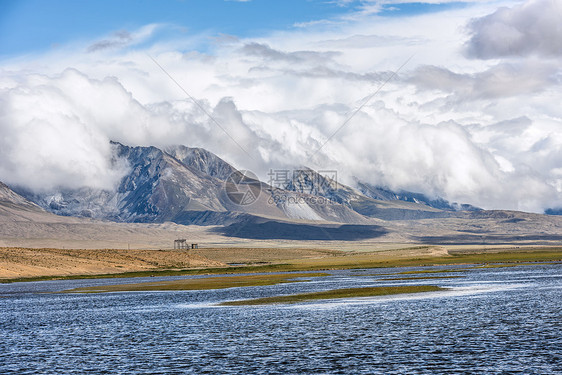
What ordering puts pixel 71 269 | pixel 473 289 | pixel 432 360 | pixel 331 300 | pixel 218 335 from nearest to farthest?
pixel 432 360 → pixel 218 335 → pixel 331 300 → pixel 473 289 → pixel 71 269

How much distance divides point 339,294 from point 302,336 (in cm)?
3502

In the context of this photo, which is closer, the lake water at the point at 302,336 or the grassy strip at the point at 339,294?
the lake water at the point at 302,336

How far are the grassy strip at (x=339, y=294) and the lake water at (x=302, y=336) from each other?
4802mm

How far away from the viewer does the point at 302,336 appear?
160 ft

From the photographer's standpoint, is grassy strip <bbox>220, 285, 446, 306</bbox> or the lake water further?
grassy strip <bbox>220, 285, 446, 306</bbox>

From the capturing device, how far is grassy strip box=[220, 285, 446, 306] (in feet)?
253

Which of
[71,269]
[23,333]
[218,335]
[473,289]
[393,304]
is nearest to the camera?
[218,335]

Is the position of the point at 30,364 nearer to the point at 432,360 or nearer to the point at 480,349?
the point at 432,360

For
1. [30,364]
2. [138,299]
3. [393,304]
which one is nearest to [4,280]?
[138,299]

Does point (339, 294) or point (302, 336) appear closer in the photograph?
point (302, 336)

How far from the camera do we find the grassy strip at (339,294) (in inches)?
3034

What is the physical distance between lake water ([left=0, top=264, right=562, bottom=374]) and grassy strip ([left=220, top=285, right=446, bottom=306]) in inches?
189

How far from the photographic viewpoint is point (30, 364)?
40719 millimetres

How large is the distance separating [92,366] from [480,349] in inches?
890
